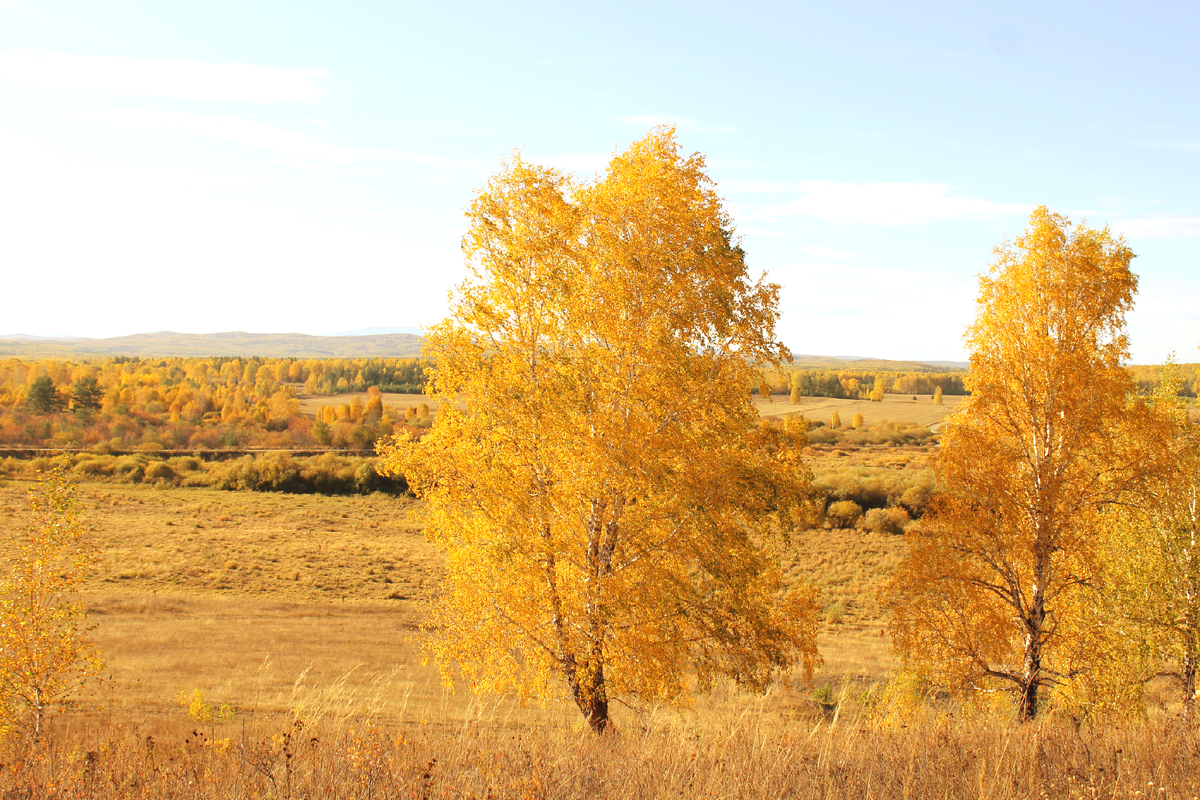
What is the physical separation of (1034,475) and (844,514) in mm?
43010

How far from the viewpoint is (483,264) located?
13117 mm

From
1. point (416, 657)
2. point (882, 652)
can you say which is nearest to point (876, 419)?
point (882, 652)

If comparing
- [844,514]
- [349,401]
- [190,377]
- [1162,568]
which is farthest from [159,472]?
[190,377]

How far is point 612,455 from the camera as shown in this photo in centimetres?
1128

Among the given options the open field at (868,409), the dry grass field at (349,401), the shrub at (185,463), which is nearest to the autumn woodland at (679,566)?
the shrub at (185,463)

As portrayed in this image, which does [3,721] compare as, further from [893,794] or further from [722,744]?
[893,794]

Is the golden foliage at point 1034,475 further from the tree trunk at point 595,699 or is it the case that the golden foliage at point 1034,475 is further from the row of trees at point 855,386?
the row of trees at point 855,386

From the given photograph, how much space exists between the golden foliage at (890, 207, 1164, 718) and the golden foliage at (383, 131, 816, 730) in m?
4.70

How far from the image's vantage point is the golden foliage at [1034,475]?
1485 cm

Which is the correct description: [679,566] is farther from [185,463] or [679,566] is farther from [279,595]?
[185,463]

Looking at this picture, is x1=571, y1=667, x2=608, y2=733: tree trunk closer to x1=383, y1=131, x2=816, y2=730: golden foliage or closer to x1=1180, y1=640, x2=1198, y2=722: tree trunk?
x1=383, y1=131, x2=816, y2=730: golden foliage

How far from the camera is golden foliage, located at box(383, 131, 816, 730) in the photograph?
11.6 meters

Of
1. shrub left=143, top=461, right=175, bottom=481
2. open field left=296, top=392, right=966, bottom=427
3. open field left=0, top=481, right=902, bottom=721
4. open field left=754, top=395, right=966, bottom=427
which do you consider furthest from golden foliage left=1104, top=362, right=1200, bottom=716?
open field left=296, top=392, right=966, bottom=427

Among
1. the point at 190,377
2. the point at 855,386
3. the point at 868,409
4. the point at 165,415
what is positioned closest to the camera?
the point at 165,415
